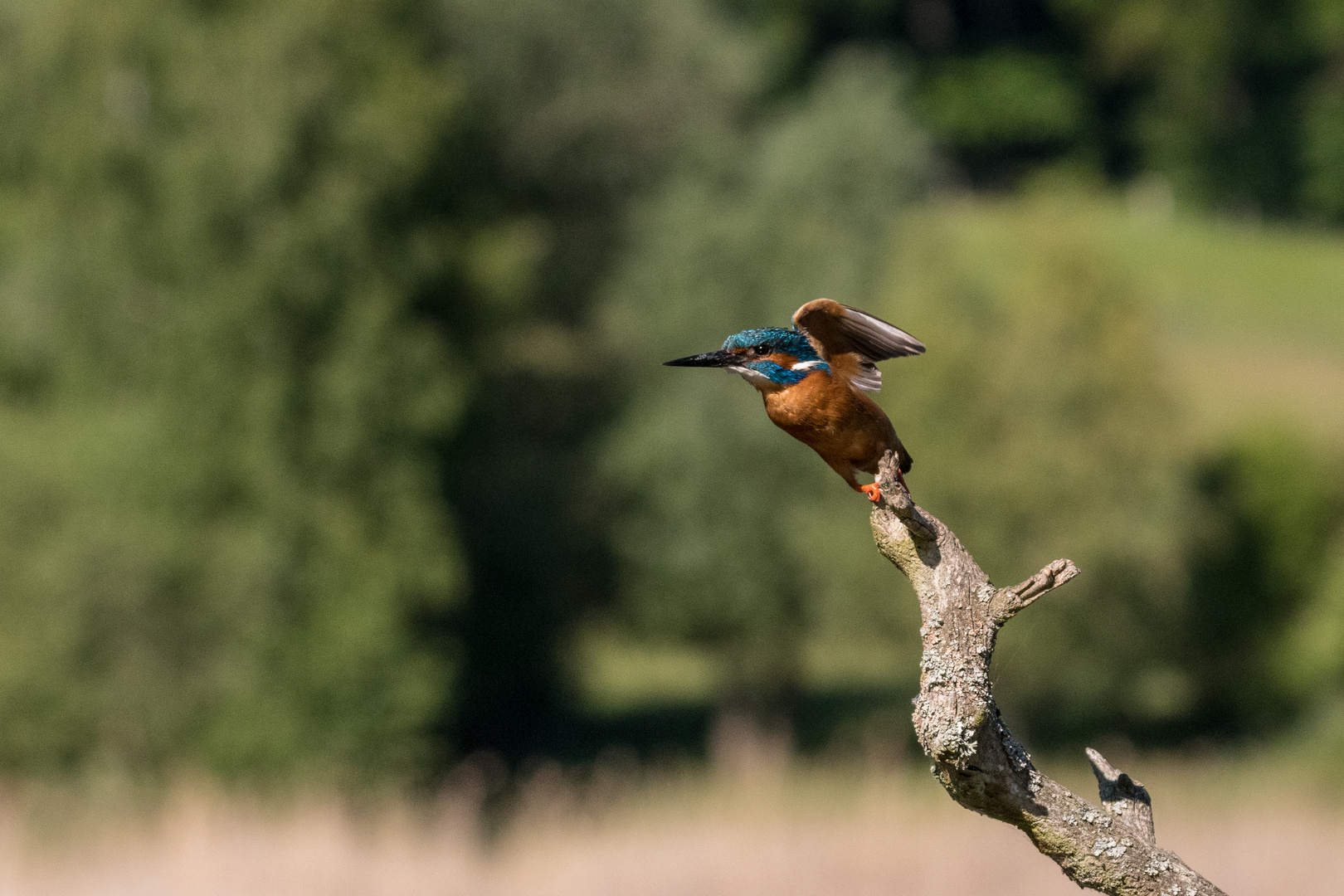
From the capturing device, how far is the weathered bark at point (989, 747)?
2.59 metres

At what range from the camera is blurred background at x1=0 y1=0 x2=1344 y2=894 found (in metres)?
23.9

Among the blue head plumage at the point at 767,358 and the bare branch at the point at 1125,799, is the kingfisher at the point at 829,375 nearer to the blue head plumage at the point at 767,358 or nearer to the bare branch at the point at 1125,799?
the blue head plumage at the point at 767,358

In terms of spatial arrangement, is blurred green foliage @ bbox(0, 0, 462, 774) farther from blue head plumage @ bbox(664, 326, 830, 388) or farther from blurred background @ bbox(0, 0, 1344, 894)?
blue head plumage @ bbox(664, 326, 830, 388)

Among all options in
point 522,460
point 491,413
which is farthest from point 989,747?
point 522,460

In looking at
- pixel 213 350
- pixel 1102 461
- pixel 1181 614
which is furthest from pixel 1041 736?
pixel 213 350

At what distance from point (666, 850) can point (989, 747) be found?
40.6 feet

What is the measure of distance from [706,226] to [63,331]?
478 inches

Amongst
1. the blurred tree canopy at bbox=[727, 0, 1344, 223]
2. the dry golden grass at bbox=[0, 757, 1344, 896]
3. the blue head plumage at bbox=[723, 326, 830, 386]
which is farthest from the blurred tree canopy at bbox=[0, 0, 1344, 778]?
the blurred tree canopy at bbox=[727, 0, 1344, 223]

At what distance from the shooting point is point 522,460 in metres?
30.4

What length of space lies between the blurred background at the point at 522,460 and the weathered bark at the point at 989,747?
46.0 ft

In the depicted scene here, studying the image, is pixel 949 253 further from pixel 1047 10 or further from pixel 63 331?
pixel 1047 10

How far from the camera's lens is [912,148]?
33812 millimetres

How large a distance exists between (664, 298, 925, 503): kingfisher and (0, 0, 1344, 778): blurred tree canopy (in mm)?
20394

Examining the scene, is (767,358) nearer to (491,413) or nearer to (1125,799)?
(1125,799)
